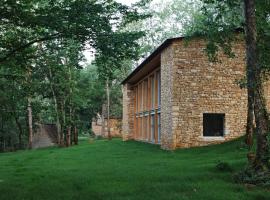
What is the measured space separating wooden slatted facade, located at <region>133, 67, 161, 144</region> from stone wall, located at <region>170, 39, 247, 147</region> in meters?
6.08

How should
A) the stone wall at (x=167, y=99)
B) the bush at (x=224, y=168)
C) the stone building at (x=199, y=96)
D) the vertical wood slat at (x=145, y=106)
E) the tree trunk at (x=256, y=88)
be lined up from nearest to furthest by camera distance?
the tree trunk at (x=256, y=88), the bush at (x=224, y=168), the stone building at (x=199, y=96), the stone wall at (x=167, y=99), the vertical wood slat at (x=145, y=106)

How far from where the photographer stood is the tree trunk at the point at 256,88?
10.4 metres

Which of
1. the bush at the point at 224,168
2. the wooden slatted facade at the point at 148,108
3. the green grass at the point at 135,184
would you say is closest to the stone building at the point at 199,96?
the wooden slatted facade at the point at 148,108

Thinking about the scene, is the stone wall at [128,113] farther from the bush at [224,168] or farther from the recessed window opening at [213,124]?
the bush at [224,168]

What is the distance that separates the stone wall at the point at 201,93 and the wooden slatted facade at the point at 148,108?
20.0ft

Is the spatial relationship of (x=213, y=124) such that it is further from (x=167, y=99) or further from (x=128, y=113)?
(x=128, y=113)

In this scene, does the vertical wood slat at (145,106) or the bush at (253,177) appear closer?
the bush at (253,177)

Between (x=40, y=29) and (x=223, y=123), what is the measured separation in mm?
12702

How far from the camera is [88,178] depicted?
39.0ft

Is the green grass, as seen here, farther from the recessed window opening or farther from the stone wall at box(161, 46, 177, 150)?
the recessed window opening

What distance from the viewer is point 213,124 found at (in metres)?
21.9

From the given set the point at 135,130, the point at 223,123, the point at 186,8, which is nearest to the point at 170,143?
the point at 223,123

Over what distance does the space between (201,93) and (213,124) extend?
1850 mm

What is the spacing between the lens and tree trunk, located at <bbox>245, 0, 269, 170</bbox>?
410 inches
